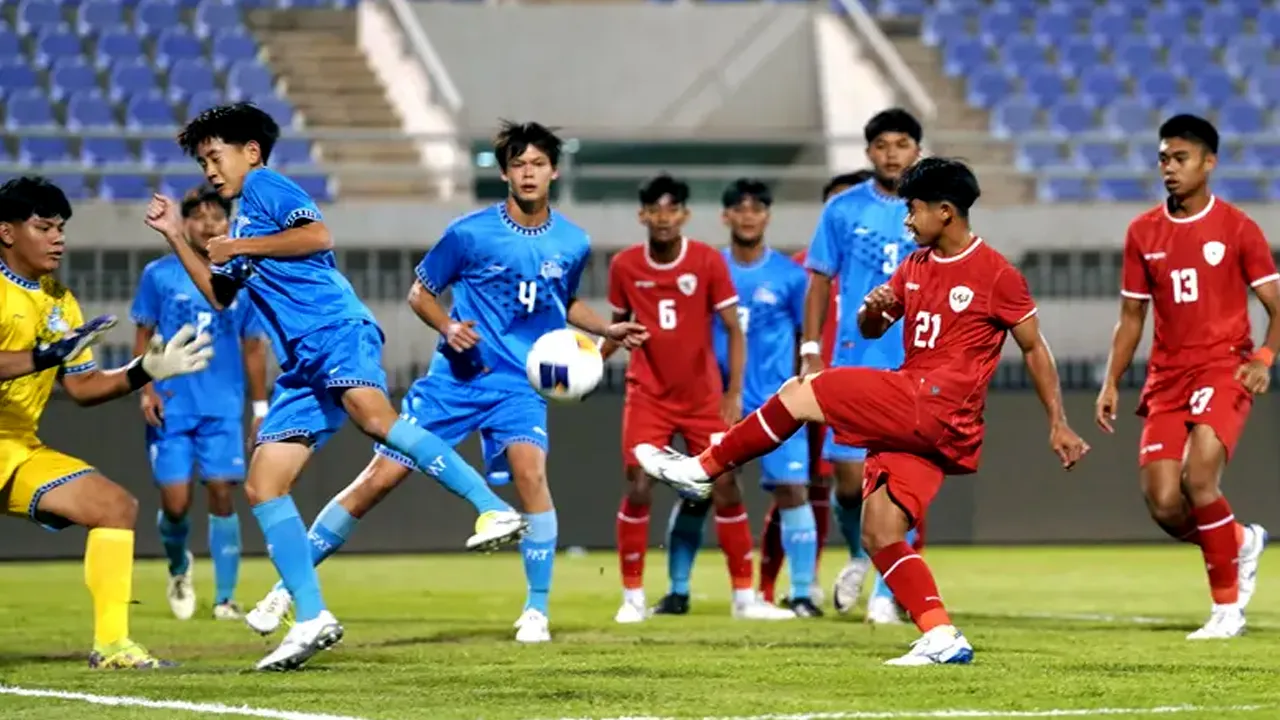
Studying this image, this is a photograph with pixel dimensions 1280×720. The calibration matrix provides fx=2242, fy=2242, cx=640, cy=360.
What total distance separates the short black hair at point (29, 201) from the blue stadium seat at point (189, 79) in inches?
547

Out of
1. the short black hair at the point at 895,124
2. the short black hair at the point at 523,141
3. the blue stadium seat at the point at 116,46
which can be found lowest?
the short black hair at the point at 523,141

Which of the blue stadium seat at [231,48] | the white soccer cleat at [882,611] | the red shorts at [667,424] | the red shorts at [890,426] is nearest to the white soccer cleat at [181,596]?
the red shorts at [667,424]

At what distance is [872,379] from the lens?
8.58 metres

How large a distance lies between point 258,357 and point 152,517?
593 centimetres

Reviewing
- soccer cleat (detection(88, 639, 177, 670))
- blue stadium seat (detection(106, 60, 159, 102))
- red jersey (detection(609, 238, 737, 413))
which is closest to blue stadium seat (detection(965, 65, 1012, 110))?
blue stadium seat (detection(106, 60, 159, 102))

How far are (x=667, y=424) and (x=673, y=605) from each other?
1.02 metres

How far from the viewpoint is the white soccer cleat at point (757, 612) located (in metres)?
12.0

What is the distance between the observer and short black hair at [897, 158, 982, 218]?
877cm

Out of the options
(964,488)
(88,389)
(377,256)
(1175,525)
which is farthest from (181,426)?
(964,488)

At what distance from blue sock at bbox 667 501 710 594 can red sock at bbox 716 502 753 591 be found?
19 centimetres

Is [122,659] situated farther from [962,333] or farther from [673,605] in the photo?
[673,605]

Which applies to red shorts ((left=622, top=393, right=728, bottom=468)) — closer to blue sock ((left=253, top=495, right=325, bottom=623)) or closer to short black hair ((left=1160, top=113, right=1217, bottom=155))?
short black hair ((left=1160, top=113, right=1217, bottom=155))

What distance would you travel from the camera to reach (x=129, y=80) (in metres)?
23.0

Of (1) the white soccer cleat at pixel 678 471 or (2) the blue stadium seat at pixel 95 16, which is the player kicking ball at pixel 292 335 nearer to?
(1) the white soccer cleat at pixel 678 471
